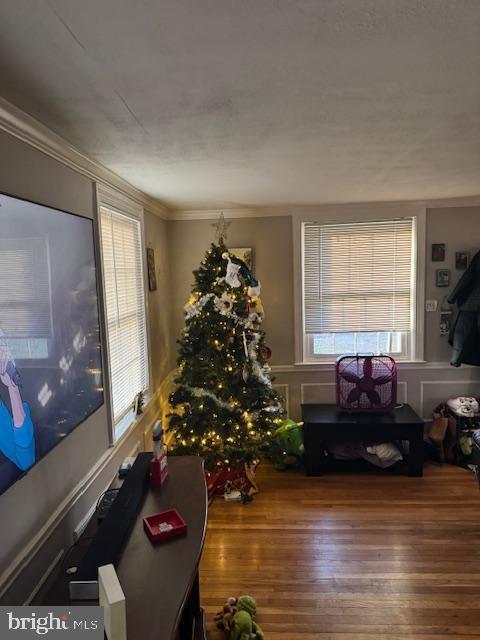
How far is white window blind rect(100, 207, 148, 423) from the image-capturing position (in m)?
2.54

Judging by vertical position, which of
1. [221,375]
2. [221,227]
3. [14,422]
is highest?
[221,227]

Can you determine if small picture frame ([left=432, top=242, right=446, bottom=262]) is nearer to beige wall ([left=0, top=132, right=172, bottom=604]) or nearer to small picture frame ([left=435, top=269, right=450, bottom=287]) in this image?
small picture frame ([left=435, top=269, right=450, bottom=287])

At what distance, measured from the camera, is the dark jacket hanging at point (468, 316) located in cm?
372

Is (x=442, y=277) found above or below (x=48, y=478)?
above

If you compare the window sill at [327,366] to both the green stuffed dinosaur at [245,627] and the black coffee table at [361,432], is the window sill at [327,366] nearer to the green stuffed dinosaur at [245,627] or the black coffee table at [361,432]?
the black coffee table at [361,432]

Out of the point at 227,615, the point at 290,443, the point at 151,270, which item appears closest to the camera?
the point at 227,615

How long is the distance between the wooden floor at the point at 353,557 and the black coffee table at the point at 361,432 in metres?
0.16

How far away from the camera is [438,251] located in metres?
3.93

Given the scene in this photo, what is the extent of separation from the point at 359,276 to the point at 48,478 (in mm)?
Result: 3265

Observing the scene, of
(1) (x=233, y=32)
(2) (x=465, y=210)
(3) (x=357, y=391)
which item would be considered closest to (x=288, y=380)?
(3) (x=357, y=391)

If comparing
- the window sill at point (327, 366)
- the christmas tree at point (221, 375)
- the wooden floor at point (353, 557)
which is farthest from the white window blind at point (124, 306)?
the window sill at point (327, 366)

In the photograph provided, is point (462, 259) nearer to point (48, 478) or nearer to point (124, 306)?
point (124, 306)

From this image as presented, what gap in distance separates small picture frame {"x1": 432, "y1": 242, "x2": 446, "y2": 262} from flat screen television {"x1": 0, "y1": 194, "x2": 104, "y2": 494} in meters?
3.19

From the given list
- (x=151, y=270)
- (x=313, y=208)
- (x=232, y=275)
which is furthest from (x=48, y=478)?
(x=313, y=208)
